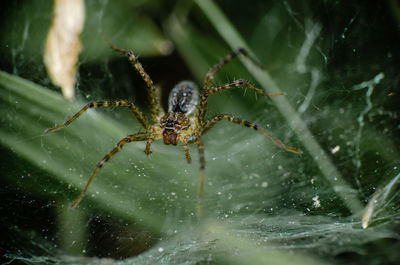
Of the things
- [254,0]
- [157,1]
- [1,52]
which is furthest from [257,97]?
[1,52]

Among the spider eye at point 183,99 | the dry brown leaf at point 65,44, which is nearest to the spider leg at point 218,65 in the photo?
the spider eye at point 183,99

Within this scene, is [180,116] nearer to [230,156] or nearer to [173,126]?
[173,126]

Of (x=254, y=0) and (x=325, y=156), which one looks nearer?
(x=325, y=156)

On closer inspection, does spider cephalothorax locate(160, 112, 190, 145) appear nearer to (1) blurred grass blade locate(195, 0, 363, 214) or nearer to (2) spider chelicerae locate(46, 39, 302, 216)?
(2) spider chelicerae locate(46, 39, 302, 216)

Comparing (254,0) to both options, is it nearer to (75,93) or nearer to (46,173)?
(75,93)

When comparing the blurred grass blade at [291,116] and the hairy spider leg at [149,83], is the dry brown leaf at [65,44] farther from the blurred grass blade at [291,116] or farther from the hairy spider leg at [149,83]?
the blurred grass blade at [291,116]

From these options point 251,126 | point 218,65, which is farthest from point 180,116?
point 251,126
